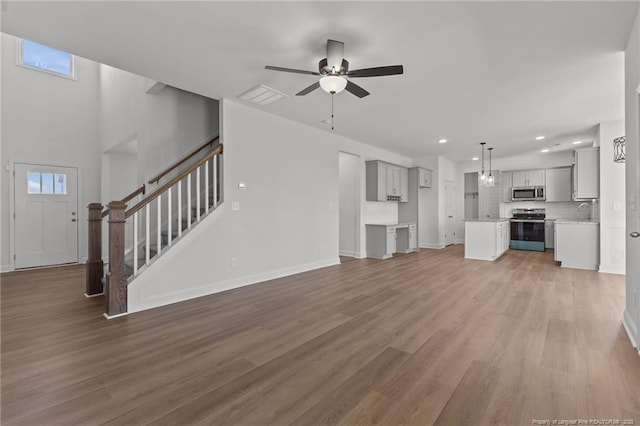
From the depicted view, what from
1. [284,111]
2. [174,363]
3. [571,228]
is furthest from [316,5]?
[571,228]

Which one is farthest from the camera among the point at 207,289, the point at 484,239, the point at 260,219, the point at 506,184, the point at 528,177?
the point at 506,184

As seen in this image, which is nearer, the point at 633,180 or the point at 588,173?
the point at 633,180

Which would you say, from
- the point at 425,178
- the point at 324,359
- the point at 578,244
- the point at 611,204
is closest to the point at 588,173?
the point at 611,204

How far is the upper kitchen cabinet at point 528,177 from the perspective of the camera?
8.02 meters

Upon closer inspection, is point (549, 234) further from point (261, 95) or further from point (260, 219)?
point (261, 95)

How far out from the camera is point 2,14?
7.54ft

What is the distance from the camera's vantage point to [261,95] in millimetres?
3875

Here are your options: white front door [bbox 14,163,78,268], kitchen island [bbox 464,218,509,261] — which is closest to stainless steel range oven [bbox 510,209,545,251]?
kitchen island [bbox 464,218,509,261]

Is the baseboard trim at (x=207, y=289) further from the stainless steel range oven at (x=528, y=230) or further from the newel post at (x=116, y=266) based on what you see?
the stainless steel range oven at (x=528, y=230)

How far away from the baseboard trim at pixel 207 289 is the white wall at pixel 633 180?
4.09m

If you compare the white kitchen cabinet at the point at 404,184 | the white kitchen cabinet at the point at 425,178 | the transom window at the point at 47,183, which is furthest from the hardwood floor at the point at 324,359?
the white kitchen cabinet at the point at 425,178

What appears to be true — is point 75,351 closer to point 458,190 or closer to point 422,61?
point 422,61

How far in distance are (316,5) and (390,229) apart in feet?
17.1

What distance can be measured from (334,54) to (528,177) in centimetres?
811
